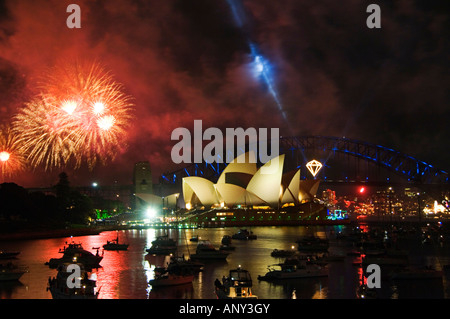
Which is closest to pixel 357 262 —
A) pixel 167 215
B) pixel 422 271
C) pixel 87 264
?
pixel 422 271

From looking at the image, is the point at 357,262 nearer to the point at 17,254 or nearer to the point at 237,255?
the point at 237,255

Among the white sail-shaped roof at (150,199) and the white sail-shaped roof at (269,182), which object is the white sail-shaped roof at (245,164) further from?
the white sail-shaped roof at (150,199)

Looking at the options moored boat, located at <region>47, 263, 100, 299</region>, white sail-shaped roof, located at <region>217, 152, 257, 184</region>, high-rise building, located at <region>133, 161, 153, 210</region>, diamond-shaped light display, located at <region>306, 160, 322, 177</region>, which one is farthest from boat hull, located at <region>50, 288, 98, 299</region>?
high-rise building, located at <region>133, 161, 153, 210</region>

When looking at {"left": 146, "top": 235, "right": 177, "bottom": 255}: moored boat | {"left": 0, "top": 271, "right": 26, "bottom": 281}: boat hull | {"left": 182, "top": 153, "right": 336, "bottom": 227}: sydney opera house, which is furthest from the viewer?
{"left": 182, "top": 153, "right": 336, "bottom": 227}: sydney opera house

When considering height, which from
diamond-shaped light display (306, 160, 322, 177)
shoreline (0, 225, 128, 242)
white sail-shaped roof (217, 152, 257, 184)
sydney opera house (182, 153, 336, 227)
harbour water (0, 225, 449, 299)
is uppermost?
diamond-shaped light display (306, 160, 322, 177)

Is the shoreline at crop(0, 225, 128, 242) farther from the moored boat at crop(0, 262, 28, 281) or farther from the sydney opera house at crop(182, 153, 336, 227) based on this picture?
the moored boat at crop(0, 262, 28, 281)

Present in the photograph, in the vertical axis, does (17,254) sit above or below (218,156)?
below

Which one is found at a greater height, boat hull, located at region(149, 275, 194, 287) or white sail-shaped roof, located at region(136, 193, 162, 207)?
white sail-shaped roof, located at region(136, 193, 162, 207)
